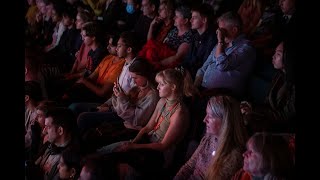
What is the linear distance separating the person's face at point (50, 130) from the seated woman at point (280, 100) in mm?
1650

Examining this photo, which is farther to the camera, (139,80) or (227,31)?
(139,80)

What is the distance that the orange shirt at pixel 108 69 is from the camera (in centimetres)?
454

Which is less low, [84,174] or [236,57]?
[236,57]

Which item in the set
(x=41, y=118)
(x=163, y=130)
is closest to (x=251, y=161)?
(x=163, y=130)

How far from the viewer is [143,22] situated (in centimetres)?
445

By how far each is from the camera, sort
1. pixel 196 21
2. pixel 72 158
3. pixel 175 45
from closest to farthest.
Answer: pixel 196 21 → pixel 175 45 → pixel 72 158

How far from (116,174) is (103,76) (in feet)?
2.59

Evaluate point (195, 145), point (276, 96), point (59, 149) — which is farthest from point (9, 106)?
point (276, 96)

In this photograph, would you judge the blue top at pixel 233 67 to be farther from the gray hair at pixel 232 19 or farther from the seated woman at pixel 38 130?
the seated woman at pixel 38 130

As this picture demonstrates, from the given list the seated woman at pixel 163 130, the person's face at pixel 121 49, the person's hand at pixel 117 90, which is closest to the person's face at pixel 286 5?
the seated woman at pixel 163 130

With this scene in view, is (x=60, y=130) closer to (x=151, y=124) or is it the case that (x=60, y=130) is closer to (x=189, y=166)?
(x=151, y=124)

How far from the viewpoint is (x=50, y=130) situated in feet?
15.4

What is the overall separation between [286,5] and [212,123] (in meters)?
0.89

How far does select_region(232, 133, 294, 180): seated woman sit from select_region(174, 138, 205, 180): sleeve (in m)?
0.36
